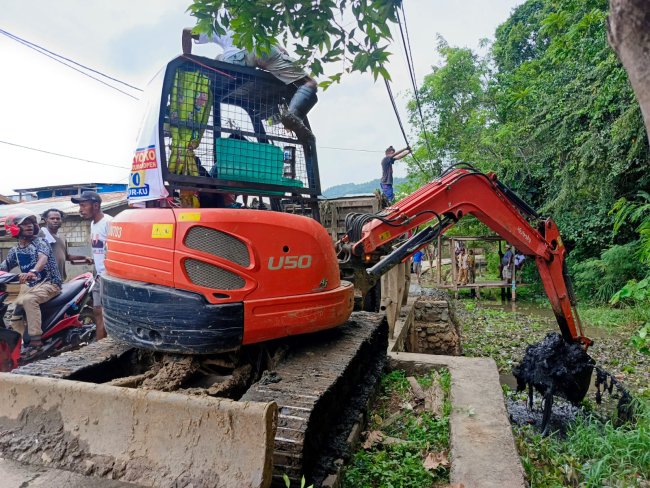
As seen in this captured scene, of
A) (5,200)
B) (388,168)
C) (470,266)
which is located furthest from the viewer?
(5,200)

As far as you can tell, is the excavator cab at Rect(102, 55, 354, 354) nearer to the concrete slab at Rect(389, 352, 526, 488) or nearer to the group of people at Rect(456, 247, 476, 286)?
the concrete slab at Rect(389, 352, 526, 488)

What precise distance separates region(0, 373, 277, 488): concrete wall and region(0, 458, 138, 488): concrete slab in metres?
0.03

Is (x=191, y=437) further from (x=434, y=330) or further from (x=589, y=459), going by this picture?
(x=434, y=330)

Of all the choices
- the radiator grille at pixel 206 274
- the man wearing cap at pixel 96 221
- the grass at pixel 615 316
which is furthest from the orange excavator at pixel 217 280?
the grass at pixel 615 316

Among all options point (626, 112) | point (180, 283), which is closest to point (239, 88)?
point (180, 283)

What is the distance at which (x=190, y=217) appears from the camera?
2.42 metres

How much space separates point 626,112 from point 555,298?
5.89m

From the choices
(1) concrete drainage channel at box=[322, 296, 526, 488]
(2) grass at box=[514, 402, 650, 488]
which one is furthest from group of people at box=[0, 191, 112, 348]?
(2) grass at box=[514, 402, 650, 488]

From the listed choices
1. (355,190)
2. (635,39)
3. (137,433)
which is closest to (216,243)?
(137,433)

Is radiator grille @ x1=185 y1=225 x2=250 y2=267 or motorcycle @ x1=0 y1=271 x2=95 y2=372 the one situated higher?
radiator grille @ x1=185 y1=225 x2=250 y2=267

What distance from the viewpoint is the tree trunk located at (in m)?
1.11

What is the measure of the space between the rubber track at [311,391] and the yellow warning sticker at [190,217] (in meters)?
0.94

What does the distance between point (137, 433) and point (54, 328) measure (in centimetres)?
357

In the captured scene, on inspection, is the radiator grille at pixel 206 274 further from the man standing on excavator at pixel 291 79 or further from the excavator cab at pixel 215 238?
the man standing on excavator at pixel 291 79
